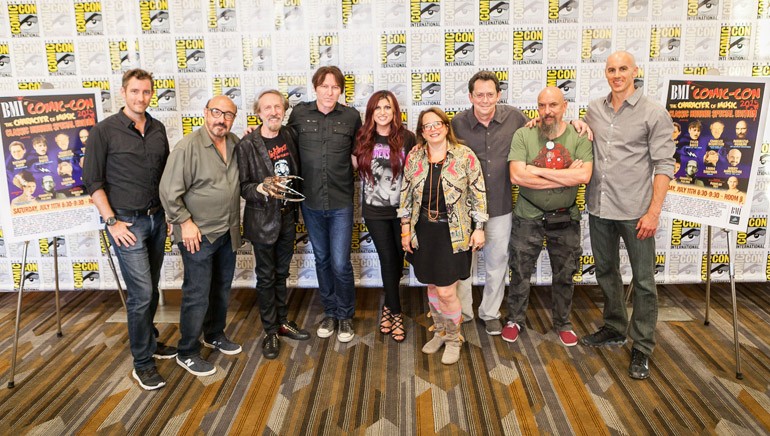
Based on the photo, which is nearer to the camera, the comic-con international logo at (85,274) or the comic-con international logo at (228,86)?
the comic-con international logo at (228,86)

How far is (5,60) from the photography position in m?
Answer: 4.32

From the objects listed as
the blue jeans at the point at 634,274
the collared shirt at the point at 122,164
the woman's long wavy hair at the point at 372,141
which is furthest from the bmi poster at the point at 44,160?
the blue jeans at the point at 634,274

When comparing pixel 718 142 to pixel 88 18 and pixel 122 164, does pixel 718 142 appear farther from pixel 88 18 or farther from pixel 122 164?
pixel 88 18

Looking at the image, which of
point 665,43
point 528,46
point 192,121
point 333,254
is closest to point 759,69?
point 665,43

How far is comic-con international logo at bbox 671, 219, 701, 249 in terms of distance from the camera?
4.46 meters

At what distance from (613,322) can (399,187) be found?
5.47 ft

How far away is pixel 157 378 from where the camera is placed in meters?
3.27

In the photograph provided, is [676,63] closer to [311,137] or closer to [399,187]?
[399,187]

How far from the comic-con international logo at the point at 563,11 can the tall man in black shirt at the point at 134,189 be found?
288 centimetres

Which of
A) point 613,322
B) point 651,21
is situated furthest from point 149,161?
point 651,21

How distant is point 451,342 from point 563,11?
102 inches

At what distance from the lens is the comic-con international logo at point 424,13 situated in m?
4.16

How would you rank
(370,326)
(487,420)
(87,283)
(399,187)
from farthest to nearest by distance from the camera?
(87,283), (370,326), (399,187), (487,420)

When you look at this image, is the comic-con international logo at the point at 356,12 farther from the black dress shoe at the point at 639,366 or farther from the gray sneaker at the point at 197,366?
the black dress shoe at the point at 639,366
